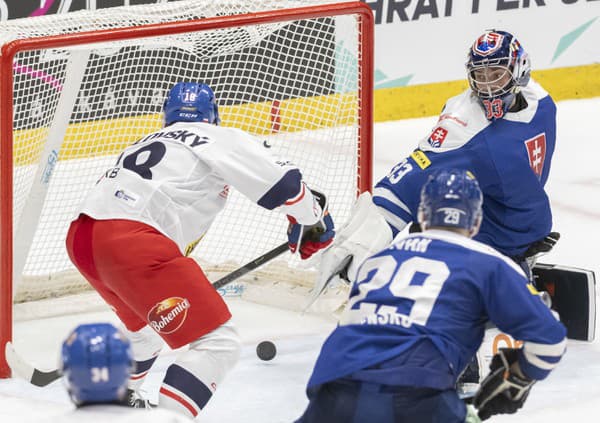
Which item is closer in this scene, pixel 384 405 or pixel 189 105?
pixel 384 405

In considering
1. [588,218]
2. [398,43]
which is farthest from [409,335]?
[398,43]

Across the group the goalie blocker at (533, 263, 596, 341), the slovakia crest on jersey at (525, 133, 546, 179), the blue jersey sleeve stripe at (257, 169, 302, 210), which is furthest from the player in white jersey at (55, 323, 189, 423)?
the goalie blocker at (533, 263, 596, 341)

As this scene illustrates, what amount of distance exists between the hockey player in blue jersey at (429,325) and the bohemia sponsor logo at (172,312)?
0.71 meters

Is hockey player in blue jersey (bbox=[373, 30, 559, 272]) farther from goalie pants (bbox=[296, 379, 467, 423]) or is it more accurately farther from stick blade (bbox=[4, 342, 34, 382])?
goalie pants (bbox=[296, 379, 467, 423])

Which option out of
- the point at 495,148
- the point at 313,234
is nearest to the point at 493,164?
the point at 495,148

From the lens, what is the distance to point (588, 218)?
6.02 m

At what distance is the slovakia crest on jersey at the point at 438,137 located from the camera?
4.03 metres

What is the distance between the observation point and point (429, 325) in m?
2.63

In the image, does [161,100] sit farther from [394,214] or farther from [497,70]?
[497,70]

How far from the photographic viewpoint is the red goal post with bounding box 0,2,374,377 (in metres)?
4.25

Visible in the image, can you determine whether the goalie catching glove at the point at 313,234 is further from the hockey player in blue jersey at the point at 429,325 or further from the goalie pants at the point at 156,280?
the hockey player in blue jersey at the point at 429,325

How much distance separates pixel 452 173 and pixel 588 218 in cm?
340

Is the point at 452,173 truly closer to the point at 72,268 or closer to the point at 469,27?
the point at 72,268

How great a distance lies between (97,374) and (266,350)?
2.28m
